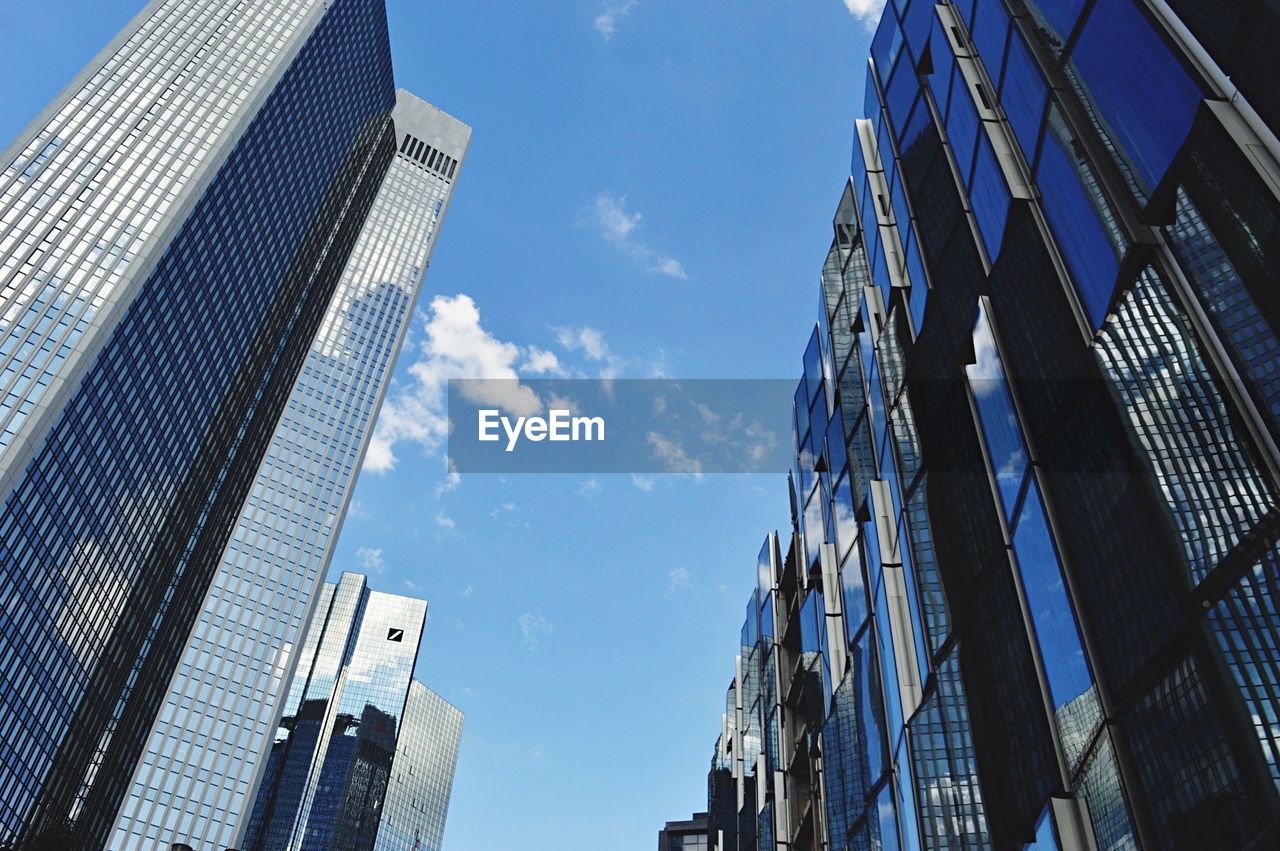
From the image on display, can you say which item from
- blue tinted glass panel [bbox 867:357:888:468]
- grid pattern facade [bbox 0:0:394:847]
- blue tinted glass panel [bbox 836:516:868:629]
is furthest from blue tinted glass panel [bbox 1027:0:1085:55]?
grid pattern facade [bbox 0:0:394:847]

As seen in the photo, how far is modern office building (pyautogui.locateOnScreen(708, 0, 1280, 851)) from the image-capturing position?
1079 cm

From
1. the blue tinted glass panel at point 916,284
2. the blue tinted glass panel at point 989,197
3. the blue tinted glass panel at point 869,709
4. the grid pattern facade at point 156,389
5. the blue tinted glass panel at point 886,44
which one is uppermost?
the grid pattern facade at point 156,389

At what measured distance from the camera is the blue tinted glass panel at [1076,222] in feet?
45.9

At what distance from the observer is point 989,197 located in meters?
19.0

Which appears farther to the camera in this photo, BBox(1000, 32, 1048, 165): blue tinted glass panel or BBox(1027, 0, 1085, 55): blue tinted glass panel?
BBox(1000, 32, 1048, 165): blue tinted glass panel

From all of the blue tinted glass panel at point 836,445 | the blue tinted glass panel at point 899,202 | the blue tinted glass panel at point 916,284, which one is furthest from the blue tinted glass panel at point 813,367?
the blue tinted glass panel at point 916,284

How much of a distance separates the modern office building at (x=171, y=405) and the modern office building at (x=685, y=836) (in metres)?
64.8

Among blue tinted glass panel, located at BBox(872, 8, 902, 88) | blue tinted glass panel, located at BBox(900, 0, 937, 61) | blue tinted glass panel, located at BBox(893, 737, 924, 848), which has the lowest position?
blue tinted glass panel, located at BBox(893, 737, 924, 848)

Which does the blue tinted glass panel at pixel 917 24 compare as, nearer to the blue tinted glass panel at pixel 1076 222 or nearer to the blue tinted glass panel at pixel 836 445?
the blue tinted glass panel at pixel 1076 222

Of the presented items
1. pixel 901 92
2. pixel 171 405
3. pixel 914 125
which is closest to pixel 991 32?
pixel 914 125

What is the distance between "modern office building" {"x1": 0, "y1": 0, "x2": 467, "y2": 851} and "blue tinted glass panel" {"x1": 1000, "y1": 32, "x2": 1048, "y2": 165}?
91.1m

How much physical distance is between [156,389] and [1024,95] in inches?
4324

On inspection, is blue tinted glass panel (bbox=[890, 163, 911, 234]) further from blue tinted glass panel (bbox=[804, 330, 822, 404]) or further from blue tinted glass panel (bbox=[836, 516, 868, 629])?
blue tinted glass panel (bbox=[804, 330, 822, 404])

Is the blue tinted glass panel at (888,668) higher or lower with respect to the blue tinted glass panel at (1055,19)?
lower
